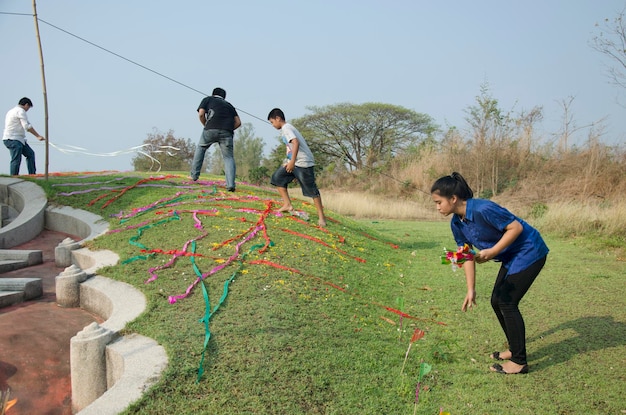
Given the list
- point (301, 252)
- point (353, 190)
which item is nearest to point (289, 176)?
point (301, 252)

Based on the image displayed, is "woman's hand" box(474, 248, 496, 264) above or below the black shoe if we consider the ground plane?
above

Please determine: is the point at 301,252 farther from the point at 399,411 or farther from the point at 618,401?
the point at 618,401

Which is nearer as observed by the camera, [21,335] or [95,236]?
[21,335]

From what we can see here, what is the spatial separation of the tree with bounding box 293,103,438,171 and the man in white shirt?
21870mm

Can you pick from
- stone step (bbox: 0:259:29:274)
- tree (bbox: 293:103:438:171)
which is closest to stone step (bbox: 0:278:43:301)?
stone step (bbox: 0:259:29:274)

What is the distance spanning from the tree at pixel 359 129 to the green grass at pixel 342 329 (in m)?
24.6

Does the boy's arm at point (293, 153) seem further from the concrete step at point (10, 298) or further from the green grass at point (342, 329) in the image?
the concrete step at point (10, 298)

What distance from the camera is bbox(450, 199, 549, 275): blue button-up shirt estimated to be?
360 centimetres

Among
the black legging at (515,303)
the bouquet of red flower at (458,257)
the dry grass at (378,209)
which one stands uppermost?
the bouquet of red flower at (458,257)

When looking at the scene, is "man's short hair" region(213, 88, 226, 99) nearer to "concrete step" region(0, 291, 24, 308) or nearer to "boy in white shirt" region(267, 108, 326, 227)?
"boy in white shirt" region(267, 108, 326, 227)

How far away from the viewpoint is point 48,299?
525 centimetres

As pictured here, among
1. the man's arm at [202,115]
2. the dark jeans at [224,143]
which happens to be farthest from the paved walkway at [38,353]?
the man's arm at [202,115]

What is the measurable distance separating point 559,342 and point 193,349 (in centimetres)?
314

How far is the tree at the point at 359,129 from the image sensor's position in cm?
3111
